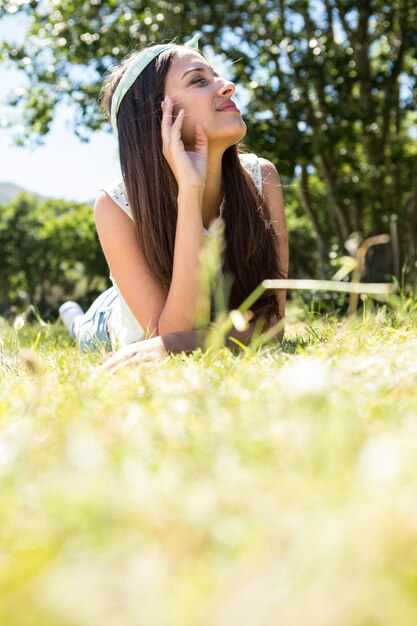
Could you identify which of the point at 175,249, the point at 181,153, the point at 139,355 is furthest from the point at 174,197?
the point at 139,355

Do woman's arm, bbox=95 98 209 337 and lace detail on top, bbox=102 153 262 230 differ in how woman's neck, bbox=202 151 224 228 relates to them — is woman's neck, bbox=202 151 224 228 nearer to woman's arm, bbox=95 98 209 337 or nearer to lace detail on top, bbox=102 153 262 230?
lace detail on top, bbox=102 153 262 230

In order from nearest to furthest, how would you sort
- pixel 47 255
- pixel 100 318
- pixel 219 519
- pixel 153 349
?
pixel 219 519, pixel 153 349, pixel 100 318, pixel 47 255

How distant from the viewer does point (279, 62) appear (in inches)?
401

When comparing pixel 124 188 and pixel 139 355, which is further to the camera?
pixel 124 188

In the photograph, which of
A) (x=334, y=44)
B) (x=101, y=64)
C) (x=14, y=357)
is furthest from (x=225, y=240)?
(x=334, y=44)

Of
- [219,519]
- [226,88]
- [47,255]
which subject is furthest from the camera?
[47,255]

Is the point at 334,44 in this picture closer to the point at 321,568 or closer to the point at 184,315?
the point at 184,315

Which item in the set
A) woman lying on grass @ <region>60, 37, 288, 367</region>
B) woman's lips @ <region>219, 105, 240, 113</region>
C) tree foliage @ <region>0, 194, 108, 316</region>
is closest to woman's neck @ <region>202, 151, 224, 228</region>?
woman lying on grass @ <region>60, 37, 288, 367</region>

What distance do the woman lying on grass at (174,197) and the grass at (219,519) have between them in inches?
82.8

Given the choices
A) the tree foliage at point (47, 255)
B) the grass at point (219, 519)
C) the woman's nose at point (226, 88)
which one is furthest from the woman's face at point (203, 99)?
the tree foliage at point (47, 255)

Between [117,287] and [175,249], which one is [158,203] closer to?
[175,249]

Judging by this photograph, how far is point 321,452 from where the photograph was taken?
1050 mm

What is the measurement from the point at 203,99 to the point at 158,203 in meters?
0.65

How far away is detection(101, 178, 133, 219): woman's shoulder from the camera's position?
3.96 m
